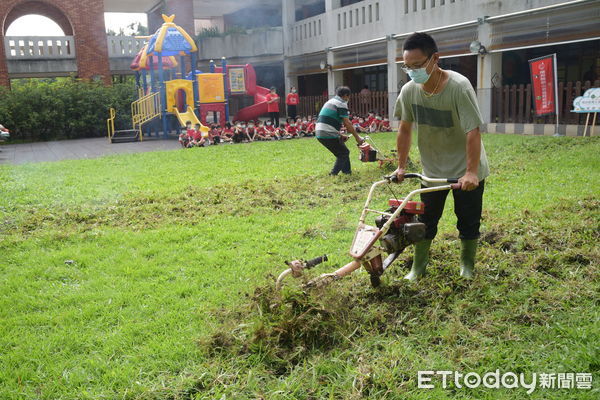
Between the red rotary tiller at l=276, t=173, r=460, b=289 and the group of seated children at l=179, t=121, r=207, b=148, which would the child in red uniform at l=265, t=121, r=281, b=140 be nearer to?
the group of seated children at l=179, t=121, r=207, b=148

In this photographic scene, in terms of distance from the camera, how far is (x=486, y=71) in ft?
52.2

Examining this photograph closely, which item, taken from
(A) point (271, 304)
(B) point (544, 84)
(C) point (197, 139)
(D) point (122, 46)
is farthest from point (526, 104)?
(D) point (122, 46)

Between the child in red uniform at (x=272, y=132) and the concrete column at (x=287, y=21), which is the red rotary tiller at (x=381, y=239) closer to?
the child in red uniform at (x=272, y=132)

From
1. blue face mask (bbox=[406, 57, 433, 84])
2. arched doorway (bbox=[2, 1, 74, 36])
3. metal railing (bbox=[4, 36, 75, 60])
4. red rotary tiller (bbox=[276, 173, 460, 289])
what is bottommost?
red rotary tiller (bbox=[276, 173, 460, 289])

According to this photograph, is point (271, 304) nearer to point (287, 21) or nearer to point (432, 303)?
point (432, 303)

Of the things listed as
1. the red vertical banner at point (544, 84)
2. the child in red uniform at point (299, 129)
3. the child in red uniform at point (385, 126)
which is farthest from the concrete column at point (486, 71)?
the child in red uniform at point (299, 129)

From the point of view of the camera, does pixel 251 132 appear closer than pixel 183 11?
Yes

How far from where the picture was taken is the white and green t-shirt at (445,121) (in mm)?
3820

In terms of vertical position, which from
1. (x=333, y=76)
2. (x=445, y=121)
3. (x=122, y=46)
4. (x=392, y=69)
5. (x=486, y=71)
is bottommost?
(x=445, y=121)

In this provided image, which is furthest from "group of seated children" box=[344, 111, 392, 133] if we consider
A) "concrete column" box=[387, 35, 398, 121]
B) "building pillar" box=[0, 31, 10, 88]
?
"building pillar" box=[0, 31, 10, 88]

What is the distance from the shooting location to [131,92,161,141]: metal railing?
20062mm

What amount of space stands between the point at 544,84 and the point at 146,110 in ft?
46.1

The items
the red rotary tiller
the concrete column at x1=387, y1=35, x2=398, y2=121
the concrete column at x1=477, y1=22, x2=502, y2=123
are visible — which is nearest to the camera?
the red rotary tiller

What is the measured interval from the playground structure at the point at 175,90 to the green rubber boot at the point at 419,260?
14.0 meters
